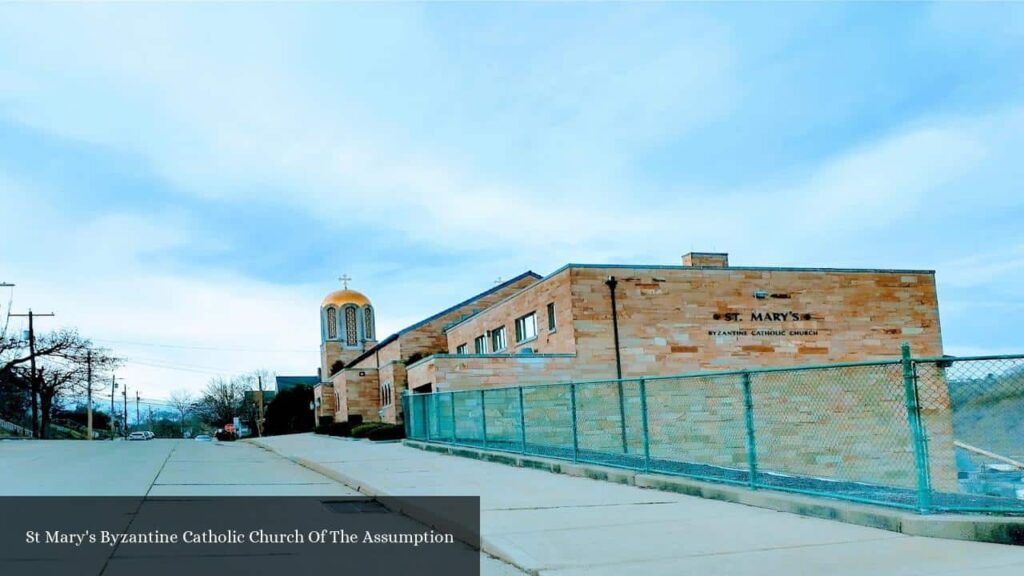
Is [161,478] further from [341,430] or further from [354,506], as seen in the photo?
[341,430]

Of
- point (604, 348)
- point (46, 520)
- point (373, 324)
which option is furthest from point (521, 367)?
point (373, 324)

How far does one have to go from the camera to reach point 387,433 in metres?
31.2

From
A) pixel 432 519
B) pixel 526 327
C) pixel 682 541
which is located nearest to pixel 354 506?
pixel 432 519

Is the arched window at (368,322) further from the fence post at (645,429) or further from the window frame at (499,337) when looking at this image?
the fence post at (645,429)

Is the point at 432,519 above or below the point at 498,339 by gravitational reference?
below

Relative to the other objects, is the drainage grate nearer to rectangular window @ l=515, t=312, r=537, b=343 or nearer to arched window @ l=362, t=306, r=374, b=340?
rectangular window @ l=515, t=312, r=537, b=343

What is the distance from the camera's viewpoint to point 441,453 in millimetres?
22219

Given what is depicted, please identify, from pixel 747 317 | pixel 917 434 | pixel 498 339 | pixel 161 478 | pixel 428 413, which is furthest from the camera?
pixel 498 339

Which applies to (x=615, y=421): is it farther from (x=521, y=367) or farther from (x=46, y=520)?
(x=521, y=367)

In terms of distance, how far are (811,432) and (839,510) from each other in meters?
20.2

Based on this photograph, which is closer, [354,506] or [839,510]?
[839,510]

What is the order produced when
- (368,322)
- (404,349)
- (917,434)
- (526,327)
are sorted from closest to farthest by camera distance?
(917,434)
(526,327)
(404,349)
(368,322)

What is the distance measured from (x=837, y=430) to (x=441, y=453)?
11.4 m

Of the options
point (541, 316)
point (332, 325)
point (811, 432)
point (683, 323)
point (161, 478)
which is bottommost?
point (811, 432)
